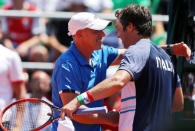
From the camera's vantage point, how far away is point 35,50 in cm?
702

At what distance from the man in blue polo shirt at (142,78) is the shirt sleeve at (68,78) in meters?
0.50

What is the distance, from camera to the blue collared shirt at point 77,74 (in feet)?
13.6

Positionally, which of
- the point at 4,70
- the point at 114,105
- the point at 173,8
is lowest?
the point at 114,105

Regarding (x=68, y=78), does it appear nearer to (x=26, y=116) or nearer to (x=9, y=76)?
(x=26, y=116)

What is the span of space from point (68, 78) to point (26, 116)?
2.06 feet

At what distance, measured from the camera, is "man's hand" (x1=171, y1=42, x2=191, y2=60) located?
13.4ft

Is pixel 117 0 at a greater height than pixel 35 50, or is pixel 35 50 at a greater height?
pixel 117 0

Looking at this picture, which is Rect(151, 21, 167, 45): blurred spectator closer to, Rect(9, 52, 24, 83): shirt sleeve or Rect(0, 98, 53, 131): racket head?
Rect(9, 52, 24, 83): shirt sleeve

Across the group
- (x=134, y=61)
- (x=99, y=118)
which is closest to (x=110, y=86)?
(x=134, y=61)

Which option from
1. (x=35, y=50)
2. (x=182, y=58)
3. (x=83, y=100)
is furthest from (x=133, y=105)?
(x=35, y=50)

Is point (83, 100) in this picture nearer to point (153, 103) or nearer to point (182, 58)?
point (153, 103)

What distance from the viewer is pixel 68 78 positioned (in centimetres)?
415

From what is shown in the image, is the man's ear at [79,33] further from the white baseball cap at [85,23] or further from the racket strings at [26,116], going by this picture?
the racket strings at [26,116]

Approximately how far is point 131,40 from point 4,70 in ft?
7.51
